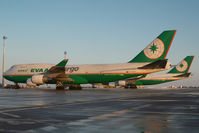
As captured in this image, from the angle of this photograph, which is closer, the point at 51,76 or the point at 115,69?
the point at 51,76

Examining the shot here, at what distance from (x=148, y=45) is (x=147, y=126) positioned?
36.6m

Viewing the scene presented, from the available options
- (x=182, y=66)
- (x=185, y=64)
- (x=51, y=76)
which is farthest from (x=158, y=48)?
(x=182, y=66)

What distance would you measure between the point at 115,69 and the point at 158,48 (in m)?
7.79

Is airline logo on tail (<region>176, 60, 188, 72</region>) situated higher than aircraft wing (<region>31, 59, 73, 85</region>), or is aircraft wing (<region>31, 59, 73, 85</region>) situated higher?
airline logo on tail (<region>176, 60, 188, 72</region>)

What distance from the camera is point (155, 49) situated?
41406 mm

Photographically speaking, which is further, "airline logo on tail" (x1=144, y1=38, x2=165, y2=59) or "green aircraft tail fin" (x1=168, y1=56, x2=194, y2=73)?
"green aircraft tail fin" (x1=168, y1=56, x2=194, y2=73)

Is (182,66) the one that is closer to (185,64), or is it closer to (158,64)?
(185,64)

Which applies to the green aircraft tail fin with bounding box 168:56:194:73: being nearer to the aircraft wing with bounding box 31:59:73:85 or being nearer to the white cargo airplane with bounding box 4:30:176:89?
the white cargo airplane with bounding box 4:30:176:89

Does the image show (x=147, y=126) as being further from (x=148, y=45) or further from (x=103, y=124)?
(x=148, y=45)

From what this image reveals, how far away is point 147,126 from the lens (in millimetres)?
7035

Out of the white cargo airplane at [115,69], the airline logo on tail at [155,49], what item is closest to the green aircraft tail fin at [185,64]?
the airline logo on tail at [155,49]

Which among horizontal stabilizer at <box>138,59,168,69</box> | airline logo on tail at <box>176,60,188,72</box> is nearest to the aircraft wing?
horizontal stabilizer at <box>138,59,168,69</box>

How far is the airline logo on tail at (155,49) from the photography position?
133ft

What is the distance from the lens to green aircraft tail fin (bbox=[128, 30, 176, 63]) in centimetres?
4009
